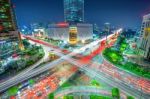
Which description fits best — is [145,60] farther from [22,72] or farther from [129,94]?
[22,72]

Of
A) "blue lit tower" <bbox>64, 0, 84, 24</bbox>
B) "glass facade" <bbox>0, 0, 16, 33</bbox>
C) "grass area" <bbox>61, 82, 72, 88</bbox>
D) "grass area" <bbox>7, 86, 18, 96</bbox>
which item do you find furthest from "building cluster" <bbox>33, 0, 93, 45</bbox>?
"grass area" <bbox>7, 86, 18, 96</bbox>

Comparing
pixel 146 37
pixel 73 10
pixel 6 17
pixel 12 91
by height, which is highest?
pixel 73 10

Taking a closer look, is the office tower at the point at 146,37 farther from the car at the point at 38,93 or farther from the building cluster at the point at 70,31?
the building cluster at the point at 70,31

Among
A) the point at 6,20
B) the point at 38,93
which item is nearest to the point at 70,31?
the point at 6,20

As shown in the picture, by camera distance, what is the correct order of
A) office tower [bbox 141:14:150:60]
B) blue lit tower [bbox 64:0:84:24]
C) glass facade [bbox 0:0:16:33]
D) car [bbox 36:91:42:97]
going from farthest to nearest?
blue lit tower [bbox 64:0:84:24] → glass facade [bbox 0:0:16:33] → office tower [bbox 141:14:150:60] → car [bbox 36:91:42:97]

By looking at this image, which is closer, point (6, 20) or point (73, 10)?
point (6, 20)

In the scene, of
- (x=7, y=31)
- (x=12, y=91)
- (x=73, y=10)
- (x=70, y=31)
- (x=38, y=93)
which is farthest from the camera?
(x=73, y=10)

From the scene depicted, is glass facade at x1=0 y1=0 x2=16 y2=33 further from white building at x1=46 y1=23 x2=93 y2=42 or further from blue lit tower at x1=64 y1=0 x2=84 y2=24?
blue lit tower at x1=64 y1=0 x2=84 y2=24

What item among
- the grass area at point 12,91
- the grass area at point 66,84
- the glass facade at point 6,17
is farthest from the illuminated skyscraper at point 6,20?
the grass area at point 66,84

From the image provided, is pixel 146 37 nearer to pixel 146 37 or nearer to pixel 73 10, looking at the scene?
pixel 146 37

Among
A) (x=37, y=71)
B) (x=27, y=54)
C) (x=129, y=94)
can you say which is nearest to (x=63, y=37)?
(x=27, y=54)
